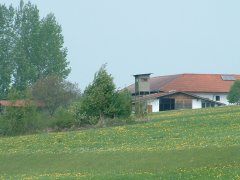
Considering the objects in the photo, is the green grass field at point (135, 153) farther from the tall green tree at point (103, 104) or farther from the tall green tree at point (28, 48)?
the tall green tree at point (28, 48)

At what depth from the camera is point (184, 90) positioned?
111m

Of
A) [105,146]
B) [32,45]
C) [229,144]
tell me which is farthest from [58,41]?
[229,144]

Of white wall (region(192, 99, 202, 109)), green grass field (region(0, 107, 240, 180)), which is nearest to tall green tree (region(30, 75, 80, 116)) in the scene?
white wall (region(192, 99, 202, 109))

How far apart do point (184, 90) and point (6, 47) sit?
2787 cm

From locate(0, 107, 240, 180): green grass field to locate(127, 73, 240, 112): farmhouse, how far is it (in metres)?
39.3

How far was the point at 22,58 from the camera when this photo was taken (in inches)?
3925

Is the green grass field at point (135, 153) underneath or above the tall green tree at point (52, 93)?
underneath

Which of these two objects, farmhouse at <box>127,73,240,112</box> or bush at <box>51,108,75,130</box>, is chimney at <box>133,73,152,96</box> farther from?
bush at <box>51,108,75,130</box>

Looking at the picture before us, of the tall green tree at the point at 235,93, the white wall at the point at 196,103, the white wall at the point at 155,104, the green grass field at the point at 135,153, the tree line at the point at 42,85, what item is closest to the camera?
the green grass field at the point at 135,153

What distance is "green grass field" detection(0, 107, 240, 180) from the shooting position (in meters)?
26.4

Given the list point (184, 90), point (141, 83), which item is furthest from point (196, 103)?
point (141, 83)

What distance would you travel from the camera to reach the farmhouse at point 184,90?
97975 millimetres

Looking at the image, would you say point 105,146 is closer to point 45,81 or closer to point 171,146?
point 171,146

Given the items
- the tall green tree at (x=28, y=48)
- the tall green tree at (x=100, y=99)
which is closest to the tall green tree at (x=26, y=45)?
the tall green tree at (x=28, y=48)
